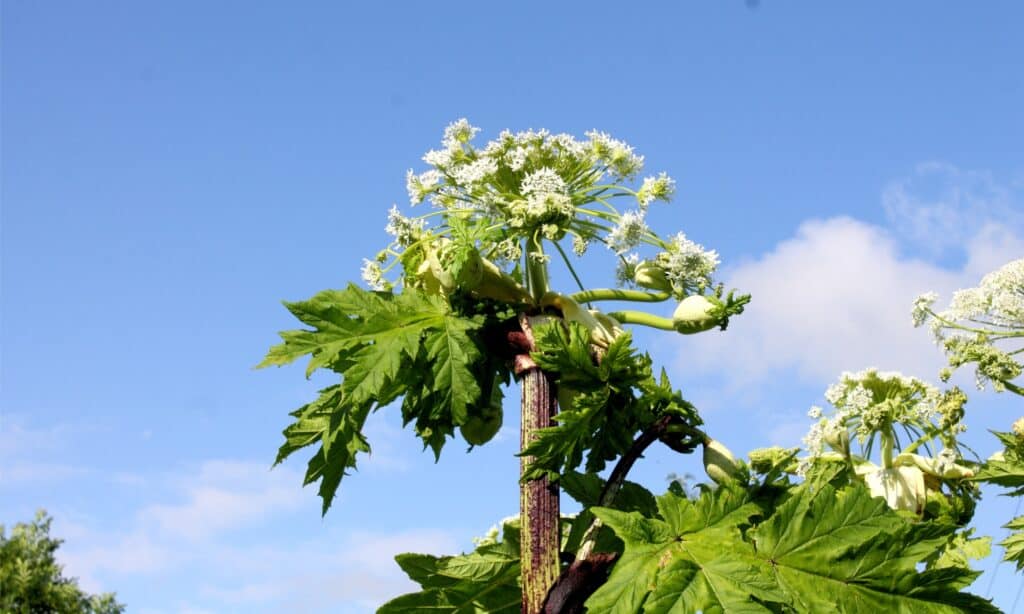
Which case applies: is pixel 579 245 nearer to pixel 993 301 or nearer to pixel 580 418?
pixel 580 418

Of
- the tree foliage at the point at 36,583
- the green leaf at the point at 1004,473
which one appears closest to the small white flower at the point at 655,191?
the green leaf at the point at 1004,473

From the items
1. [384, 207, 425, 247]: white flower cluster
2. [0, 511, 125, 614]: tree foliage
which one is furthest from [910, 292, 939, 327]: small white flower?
[0, 511, 125, 614]: tree foliage

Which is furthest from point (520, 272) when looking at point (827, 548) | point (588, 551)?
point (827, 548)

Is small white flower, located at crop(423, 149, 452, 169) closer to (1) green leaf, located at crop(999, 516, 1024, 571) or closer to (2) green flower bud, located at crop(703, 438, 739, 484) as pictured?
(2) green flower bud, located at crop(703, 438, 739, 484)

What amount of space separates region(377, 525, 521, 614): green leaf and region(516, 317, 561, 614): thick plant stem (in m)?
0.58

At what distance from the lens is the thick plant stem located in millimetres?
4730

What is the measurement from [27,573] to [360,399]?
2354 centimetres

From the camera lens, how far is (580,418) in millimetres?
4738

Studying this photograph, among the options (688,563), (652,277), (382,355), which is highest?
(652,277)

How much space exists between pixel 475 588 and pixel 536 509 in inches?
31.8

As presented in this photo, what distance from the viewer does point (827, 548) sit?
4543 millimetres

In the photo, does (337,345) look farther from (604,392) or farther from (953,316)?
(953,316)

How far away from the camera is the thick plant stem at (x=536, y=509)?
4730 millimetres

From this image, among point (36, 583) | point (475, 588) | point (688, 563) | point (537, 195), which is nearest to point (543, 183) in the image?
point (537, 195)
